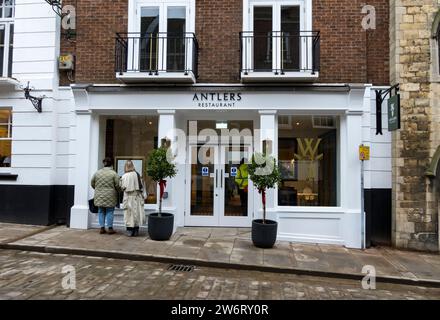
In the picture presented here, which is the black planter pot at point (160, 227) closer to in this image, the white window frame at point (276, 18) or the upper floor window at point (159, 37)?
the upper floor window at point (159, 37)

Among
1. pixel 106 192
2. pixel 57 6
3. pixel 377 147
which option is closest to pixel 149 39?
pixel 57 6

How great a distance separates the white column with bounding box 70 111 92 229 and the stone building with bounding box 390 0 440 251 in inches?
308

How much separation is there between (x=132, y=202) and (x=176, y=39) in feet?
14.3

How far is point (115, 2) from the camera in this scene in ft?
30.2

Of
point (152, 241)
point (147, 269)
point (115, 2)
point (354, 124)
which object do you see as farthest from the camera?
point (115, 2)

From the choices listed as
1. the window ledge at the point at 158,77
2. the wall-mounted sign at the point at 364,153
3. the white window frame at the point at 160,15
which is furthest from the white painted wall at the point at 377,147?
the white window frame at the point at 160,15

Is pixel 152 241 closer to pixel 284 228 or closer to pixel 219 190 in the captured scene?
pixel 219 190

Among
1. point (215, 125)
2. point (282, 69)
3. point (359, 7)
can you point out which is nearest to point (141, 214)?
point (215, 125)

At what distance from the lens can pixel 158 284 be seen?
212 inches

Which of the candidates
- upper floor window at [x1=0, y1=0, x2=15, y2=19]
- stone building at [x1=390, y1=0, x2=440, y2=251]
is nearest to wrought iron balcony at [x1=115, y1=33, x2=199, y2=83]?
upper floor window at [x1=0, y1=0, x2=15, y2=19]

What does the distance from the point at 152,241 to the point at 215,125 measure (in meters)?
3.70

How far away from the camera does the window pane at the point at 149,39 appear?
9.05 metres

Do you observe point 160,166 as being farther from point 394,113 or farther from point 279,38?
point 394,113

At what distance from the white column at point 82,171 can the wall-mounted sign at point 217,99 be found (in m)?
2.95
